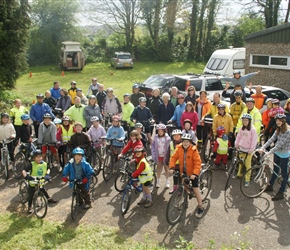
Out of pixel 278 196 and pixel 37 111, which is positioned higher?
pixel 37 111

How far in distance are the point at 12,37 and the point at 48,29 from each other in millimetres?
22751

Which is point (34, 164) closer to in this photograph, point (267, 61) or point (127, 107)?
point (127, 107)

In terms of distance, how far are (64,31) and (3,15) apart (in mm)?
23135

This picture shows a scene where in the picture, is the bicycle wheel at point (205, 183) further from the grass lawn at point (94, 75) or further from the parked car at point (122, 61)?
the parked car at point (122, 61)

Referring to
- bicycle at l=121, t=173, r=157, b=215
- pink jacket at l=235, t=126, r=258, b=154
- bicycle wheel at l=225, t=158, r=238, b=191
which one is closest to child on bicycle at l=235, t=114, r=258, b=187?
pink jacket at l=235, t=126, r=258, b=154

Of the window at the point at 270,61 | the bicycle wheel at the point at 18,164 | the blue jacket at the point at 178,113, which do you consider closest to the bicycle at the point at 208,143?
the blue jacket at the point at 178,113

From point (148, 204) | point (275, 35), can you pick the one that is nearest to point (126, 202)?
point (148, 204)

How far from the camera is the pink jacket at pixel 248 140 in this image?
820 cm

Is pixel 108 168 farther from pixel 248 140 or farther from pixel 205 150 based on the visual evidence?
pixel 248 140

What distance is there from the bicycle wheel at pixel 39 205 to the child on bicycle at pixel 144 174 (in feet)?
6.77

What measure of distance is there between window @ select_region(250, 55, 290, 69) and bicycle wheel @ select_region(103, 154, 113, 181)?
480 inches

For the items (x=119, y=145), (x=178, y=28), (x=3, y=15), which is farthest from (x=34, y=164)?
(x=178, y=28)

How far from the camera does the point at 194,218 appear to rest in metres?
7.12

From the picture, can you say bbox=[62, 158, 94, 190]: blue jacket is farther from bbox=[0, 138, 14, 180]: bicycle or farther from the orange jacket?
bbox=[0, 138, 14, 180]: bicycle
